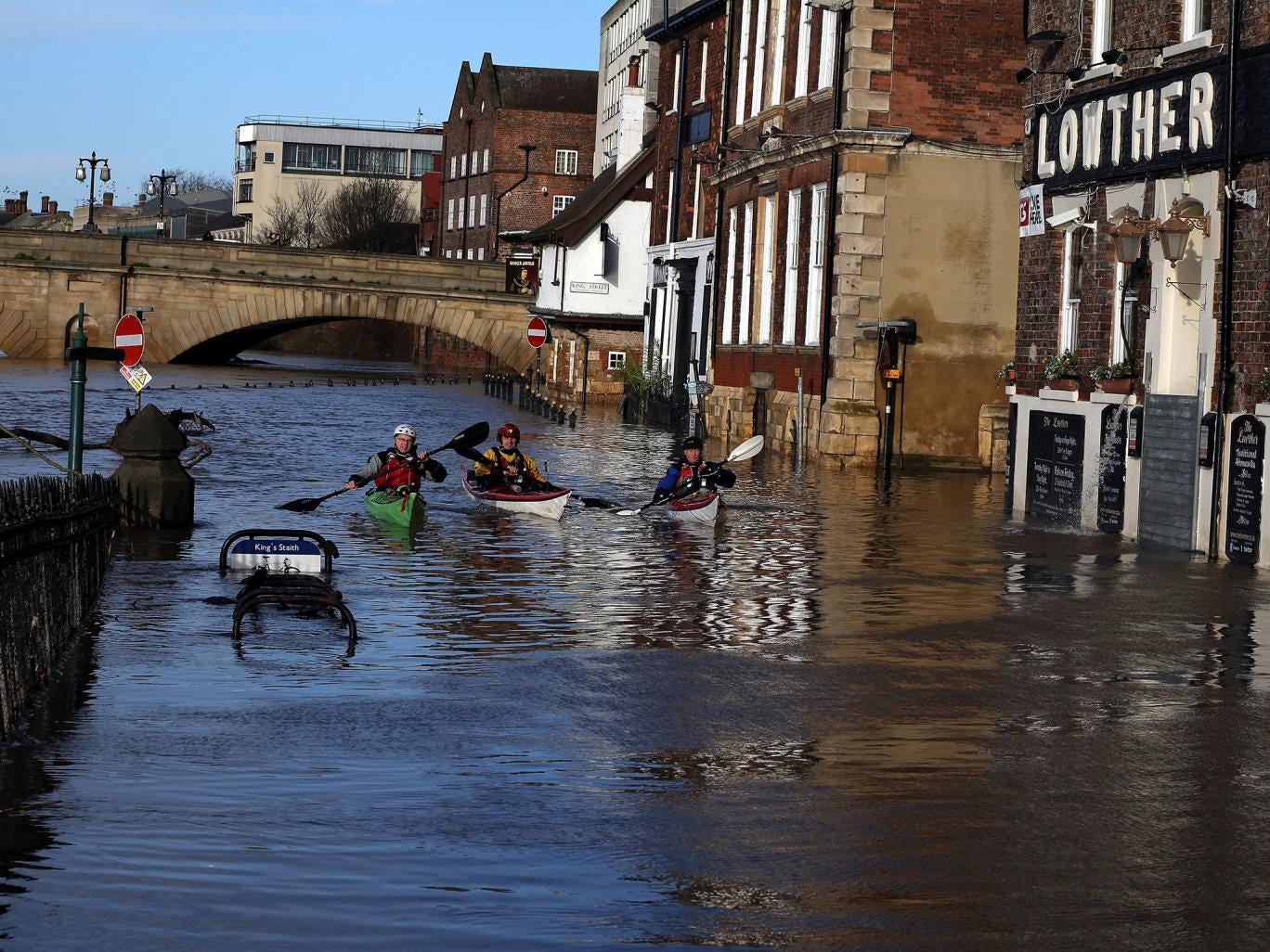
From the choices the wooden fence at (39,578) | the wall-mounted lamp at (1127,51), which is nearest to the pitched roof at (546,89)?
the wall-mounted lamp at (1127,51)

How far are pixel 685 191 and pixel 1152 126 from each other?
2933cm

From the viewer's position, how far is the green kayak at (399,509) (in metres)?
20.8

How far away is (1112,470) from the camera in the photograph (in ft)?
69.6

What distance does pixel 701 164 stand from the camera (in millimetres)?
46156

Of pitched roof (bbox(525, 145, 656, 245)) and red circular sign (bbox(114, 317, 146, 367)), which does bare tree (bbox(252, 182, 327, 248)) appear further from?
red circular sign (bbox(114, 317, 146, 367))

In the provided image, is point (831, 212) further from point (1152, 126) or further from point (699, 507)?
point (1152, 126)

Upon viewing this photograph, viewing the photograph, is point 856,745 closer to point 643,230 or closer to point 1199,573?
point 1199,573

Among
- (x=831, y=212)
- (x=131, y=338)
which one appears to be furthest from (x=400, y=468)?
(x=831, y=212)

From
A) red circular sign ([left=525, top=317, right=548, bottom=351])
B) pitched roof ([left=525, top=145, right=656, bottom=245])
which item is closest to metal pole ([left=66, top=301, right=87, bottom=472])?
pitched roof ([left=525, top=145, right=656, bottom=245])

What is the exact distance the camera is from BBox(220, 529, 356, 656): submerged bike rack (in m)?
12.1

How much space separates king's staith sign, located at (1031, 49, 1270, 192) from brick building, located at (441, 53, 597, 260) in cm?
7557

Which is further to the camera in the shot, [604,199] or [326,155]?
[326,155]

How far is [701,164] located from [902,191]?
1440 cm

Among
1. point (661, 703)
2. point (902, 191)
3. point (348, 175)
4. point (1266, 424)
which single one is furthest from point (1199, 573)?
point (348, 175)
